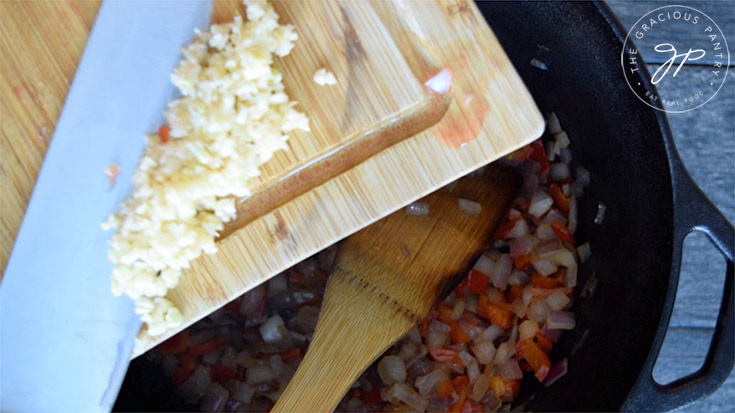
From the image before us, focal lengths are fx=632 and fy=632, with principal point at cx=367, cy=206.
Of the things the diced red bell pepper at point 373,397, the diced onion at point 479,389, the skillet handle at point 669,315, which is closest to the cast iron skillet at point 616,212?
the skillet handle at point 669,315

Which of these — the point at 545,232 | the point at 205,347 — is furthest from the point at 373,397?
the point at 545,232

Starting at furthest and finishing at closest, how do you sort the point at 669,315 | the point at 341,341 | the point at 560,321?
1. the point at 560,321
2. the point at 341,341
3. the point at 669,315

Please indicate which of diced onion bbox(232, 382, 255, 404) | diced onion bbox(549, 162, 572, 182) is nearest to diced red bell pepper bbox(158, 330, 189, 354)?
diced onion bbox(232, 382, 255, 404)

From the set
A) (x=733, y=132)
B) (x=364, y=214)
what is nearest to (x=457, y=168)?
(x=364, y=214)

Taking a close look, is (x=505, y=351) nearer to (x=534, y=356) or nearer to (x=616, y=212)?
(x=534, y=356)

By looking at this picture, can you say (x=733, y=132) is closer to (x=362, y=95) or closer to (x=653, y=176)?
(x=653, y=176)

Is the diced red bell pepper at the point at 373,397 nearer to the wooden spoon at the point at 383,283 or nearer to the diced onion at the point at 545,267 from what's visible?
the wooden spoon at the point at 383,283
